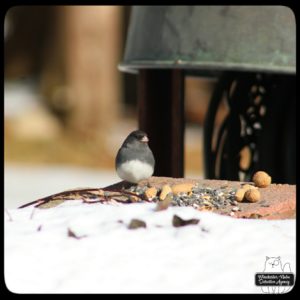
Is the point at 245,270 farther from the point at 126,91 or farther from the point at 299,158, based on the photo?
the point at 126,91

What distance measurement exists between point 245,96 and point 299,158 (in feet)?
3.65

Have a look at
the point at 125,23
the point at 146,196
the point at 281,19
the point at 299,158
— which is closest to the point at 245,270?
the point at 146,196

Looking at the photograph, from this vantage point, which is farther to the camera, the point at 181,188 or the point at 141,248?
the point at 181,188

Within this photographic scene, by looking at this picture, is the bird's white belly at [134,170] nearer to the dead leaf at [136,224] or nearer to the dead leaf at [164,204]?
the dead leaf at [164,204]

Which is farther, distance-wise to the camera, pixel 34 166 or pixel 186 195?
pixel 34 166

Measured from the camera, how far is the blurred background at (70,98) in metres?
6.76

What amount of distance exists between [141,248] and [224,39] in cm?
132

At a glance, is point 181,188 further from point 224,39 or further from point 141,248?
point 224,39

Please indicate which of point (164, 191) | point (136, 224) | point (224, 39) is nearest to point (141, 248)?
point (136, 224)

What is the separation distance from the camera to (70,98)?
788 centimetres

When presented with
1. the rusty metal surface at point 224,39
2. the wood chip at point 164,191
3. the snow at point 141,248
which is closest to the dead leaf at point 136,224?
the snow at point 141,248

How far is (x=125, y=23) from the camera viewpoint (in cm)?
880

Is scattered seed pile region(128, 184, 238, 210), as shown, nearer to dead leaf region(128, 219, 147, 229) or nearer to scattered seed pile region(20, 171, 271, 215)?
scattered seed pile region(20, 171, 271, 215)

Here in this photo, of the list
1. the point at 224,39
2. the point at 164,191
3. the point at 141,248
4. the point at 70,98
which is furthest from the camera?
the point at 70,98
